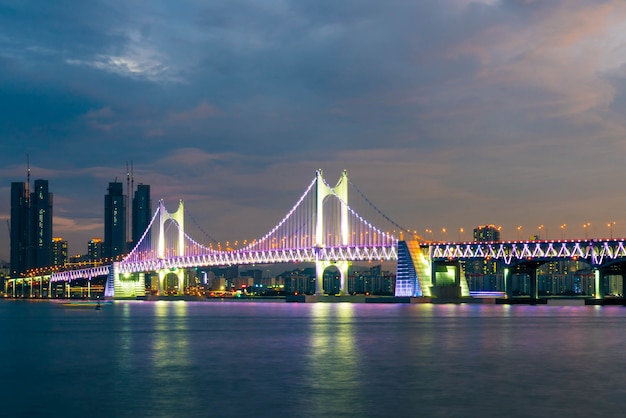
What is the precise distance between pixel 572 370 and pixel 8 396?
18.7 m

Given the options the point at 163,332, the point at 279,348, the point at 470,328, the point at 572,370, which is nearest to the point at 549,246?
the point at 470,328

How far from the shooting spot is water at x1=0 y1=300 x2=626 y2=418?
82.4ft

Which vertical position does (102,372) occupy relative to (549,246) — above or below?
below

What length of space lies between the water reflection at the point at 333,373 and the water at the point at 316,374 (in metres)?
0.06

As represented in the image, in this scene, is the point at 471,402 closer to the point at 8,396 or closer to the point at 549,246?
the point at 8,396

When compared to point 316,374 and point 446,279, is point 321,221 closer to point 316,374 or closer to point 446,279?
point 446,279

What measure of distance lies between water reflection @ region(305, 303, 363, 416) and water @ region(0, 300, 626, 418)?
0.06 metres

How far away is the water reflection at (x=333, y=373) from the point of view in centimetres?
2570

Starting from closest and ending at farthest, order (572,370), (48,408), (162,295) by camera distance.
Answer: (48,408)
(572,370)
(162,295)

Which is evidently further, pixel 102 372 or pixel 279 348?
pixel 279 348

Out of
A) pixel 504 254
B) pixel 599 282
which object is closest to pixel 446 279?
pixel 504 254

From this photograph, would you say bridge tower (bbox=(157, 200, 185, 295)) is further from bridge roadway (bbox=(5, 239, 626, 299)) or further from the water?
the water

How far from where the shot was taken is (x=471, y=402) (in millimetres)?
25953

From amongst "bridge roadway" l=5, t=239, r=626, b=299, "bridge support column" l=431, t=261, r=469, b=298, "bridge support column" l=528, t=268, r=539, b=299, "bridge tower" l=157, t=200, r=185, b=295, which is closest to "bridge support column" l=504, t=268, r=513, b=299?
"bridge roadway" l=5, t=239, r=626, b=299
